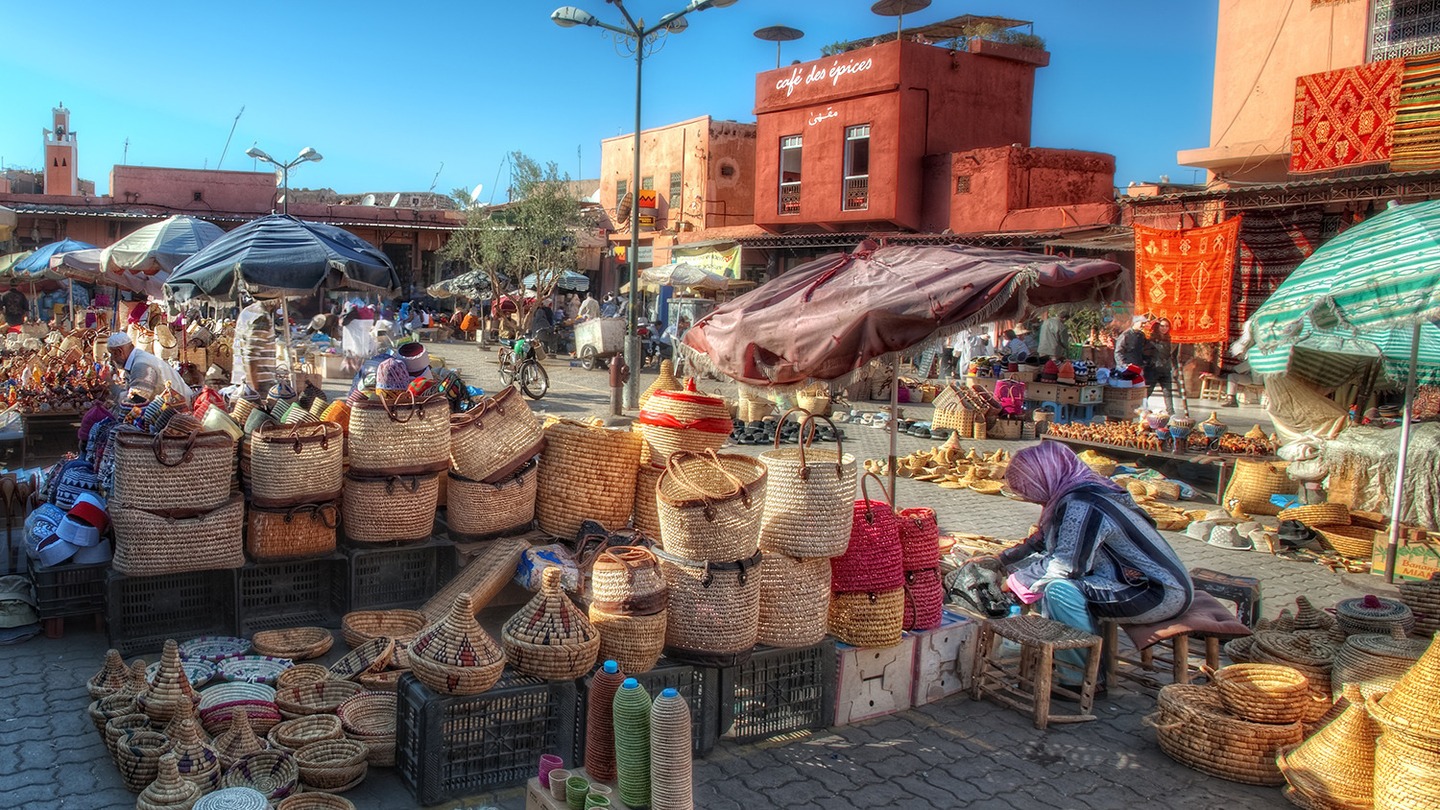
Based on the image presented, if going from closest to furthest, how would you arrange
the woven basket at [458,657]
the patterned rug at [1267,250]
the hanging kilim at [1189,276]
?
the woven basket at [458,657], the patterned rug at [1267,250], the hanging kilim at [1189,276]

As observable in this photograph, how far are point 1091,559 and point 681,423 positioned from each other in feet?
7.18

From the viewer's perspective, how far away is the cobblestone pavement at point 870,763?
147 inches

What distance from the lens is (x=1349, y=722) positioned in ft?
12.4

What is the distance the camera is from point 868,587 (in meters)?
4.48

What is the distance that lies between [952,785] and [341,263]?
629cm

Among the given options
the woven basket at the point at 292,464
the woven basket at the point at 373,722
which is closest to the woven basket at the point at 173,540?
the woven basket at the point at 292,464

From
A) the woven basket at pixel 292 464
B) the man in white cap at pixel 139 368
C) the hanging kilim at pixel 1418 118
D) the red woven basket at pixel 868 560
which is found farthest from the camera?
the hanging kilim at pixel 1418 118

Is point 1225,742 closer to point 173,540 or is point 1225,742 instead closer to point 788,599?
point 788,599

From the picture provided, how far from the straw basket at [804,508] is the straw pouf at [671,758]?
4.96 ft

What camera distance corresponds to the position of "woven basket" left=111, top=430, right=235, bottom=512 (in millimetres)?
4750

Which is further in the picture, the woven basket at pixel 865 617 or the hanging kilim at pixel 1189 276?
the hanging kilim at pixel 1189 276

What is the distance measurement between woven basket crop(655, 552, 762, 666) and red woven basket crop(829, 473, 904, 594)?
53 centimetres

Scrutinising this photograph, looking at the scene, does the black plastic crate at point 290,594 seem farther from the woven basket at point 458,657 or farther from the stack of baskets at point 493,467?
the woven basket at point 458,657

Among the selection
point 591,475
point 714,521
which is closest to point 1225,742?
point 714,521
